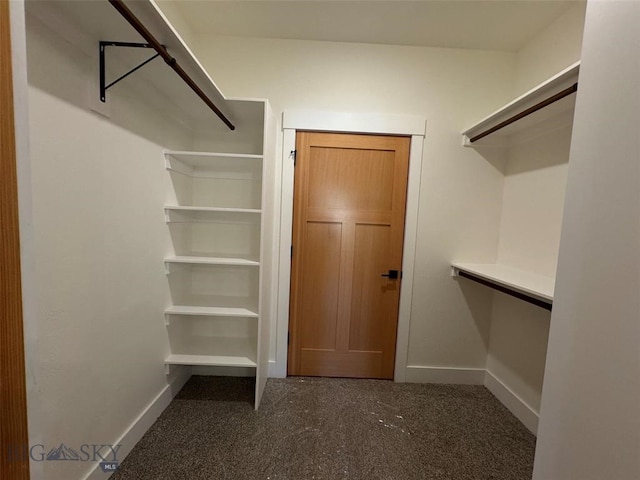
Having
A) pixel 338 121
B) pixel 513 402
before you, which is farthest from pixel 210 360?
pixel 513 402

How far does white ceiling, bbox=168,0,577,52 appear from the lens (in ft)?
5.77

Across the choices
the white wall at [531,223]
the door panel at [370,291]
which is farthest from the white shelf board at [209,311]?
the white wall at [531,223]

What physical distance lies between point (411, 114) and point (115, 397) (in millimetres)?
2654

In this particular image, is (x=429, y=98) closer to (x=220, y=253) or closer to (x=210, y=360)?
(x=220, y=253)

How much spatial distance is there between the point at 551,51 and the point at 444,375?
8.21 ft

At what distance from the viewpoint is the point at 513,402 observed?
2018 mm

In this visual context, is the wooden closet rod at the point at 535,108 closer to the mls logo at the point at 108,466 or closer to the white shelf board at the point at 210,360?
the white shelf board at the point at 210,360

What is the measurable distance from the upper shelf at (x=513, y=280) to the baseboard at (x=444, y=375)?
32.7 inches

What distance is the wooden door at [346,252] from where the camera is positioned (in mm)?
2209

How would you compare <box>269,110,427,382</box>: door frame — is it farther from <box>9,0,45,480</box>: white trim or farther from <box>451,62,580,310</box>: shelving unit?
<box>9,0,45,480</box>: white trim

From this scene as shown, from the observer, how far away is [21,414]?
0.55 m

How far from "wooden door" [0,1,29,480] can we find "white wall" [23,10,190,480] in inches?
3.4

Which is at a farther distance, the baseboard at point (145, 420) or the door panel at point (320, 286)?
the door panel at point (320, 286)
